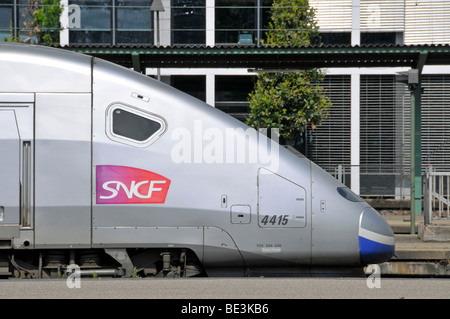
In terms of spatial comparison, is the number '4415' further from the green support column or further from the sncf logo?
the green support column

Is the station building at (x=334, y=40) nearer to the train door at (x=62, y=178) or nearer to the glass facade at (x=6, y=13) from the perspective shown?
the glass facade at (x=6, y=13)

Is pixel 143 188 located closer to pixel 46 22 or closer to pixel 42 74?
pixel 42 74

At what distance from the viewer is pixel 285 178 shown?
962cm

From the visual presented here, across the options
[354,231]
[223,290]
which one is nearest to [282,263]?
[354,231]

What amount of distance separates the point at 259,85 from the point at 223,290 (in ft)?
53.0

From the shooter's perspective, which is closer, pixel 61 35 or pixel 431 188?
pixel 431 188

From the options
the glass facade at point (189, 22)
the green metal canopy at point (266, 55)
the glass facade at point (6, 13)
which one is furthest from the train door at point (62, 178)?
the glass facade at point (6, 13)

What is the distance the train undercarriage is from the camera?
962 centimetres

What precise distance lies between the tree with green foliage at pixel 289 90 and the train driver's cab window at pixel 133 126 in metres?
13.8

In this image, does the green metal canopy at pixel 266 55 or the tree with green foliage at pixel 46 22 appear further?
the tree with green foliage at pixel 46 22

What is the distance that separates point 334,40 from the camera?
1030 inches

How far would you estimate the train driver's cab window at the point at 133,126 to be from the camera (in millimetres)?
9484
